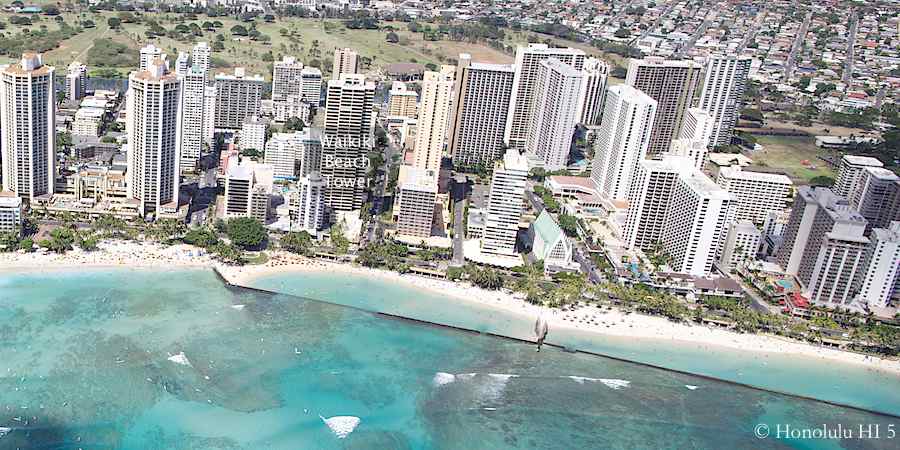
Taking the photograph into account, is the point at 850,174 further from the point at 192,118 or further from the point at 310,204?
the point at 192,118

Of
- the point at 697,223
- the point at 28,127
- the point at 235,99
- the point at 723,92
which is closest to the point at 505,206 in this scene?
the point at 697,223

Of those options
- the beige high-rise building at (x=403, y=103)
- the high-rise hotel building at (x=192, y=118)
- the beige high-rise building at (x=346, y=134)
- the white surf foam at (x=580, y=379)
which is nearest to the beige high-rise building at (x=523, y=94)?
the beige high-rise building at (x=403, y=103)

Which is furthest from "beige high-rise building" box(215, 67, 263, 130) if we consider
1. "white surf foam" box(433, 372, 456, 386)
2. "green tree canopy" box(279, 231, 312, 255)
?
"white surf foam" box(433, 372, 456, 386)

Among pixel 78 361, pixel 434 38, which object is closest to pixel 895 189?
pixel 78 361

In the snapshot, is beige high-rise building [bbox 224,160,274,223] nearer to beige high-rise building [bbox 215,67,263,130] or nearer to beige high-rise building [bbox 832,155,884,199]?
beige high-rise building [bbox 215,67,263,130]

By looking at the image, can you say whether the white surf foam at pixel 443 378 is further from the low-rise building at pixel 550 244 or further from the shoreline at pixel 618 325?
the low-rise building at pixel 550 244
